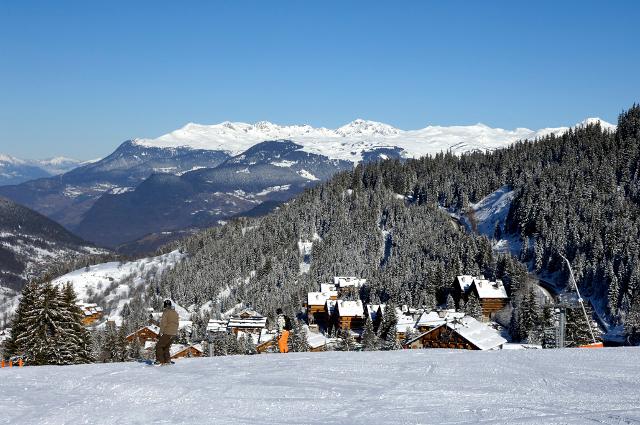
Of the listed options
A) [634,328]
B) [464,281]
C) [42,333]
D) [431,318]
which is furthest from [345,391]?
[464,281]

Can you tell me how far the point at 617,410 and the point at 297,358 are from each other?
40.2 ft

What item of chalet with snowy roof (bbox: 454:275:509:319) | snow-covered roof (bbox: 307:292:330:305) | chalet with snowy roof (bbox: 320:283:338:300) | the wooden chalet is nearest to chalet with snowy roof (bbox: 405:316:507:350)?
the wooden chalet

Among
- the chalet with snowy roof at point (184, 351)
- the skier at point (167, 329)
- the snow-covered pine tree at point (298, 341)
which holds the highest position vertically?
the skier at point (167, 329)

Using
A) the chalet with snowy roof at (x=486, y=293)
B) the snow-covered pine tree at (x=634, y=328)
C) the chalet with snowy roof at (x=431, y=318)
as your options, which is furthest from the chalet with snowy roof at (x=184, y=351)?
the chalet with snowy roof at (x=486, y=293)

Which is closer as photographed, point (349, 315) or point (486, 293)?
point (486, 293)

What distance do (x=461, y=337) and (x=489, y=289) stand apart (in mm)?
57980

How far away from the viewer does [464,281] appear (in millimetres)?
134875

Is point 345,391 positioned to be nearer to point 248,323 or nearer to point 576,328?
point 576,328

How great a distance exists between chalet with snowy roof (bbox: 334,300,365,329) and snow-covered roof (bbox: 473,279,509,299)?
23296mm

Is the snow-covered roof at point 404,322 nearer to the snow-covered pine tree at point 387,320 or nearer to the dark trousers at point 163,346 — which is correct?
the snow-covered pine tree at point 387,320

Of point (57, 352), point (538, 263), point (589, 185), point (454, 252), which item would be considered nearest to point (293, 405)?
point (57, 352)

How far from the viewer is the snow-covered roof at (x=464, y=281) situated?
133m

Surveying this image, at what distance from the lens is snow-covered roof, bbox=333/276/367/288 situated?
161000 mm

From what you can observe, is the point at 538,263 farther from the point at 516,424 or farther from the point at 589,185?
the point at 516,424
